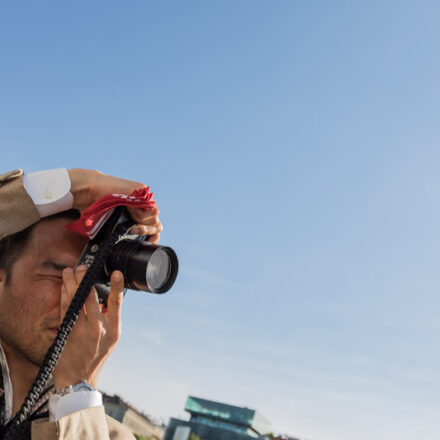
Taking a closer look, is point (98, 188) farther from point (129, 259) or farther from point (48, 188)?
point (129, 259)

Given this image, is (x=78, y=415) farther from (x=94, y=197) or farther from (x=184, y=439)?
(x=184, y=439)

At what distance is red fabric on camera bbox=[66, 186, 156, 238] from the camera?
1.88m

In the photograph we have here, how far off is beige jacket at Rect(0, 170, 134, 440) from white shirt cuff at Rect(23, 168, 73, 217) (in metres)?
0.03

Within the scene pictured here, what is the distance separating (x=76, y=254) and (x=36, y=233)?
6.6 inches

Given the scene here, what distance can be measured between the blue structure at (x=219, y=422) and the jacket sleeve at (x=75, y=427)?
58.7m

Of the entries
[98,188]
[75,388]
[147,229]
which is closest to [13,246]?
[98,188]

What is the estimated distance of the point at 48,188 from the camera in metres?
2.02

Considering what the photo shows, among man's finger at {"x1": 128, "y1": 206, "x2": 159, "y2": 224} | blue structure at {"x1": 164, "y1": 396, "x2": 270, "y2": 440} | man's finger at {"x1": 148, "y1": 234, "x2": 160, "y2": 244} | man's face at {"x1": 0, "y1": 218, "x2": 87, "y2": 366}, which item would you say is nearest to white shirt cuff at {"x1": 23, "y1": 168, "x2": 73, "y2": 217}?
man's face at {"x1": 0, "y1": 218, "x2": 87, "y2": 366}

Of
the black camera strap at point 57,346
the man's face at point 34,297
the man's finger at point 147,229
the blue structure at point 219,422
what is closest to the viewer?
the black camera strap at point 57,346

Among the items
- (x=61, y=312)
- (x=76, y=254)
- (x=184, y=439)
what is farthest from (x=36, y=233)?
(x=184, y=439)

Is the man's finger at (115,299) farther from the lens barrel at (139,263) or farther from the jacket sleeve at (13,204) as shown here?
the jacket sleeve at (13,204)

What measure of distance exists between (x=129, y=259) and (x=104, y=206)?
20 centimetres

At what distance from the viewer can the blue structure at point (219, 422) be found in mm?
57716

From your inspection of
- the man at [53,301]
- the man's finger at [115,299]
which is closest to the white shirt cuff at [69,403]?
the man at [53,301]
